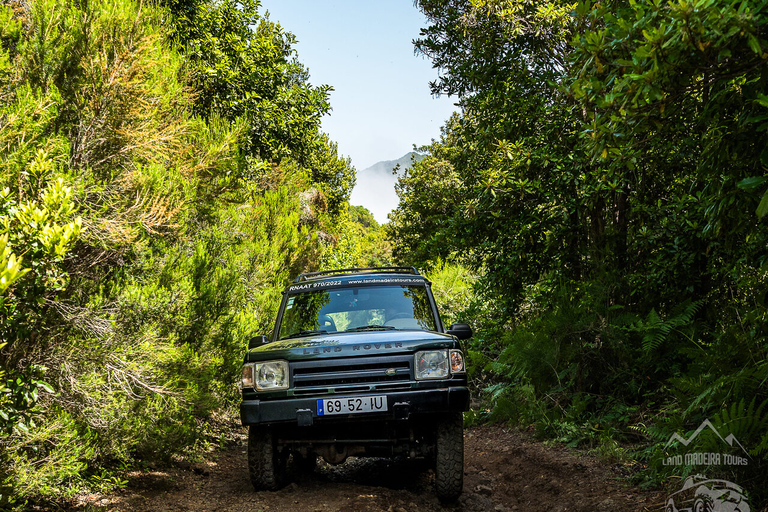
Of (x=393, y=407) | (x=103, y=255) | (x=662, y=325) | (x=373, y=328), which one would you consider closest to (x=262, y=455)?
(x=393, y=407)

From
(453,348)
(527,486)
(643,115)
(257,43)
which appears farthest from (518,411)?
(257,43)

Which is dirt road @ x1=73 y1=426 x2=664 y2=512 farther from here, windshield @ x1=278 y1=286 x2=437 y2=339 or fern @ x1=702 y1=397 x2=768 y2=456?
windshield @ x1=278 y1=286 x2=437 y2=339

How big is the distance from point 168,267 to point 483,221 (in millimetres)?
4968

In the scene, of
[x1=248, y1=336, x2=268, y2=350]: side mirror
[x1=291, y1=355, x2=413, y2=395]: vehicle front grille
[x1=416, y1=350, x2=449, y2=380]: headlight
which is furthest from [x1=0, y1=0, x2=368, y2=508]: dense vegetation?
[x1=416, y1=350, x2=449, y2=380]: headlight

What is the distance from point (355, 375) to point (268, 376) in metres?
0.82

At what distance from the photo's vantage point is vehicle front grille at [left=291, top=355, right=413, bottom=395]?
5.15 metres

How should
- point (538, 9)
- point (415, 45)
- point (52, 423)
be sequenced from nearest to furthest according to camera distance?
point (52, 423)
point (538, 9)
point (415, 45)

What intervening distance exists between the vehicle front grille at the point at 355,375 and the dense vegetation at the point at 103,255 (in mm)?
2014

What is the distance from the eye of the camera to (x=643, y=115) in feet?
11.9

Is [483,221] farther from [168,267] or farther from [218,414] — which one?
[218,414]

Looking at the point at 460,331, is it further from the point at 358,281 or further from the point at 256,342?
the point at 256,342

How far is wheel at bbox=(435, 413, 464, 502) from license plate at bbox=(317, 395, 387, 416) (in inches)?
26.9

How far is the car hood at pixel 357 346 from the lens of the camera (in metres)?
5.17

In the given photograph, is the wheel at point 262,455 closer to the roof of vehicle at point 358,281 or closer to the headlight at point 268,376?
the headlight at point 268,376
